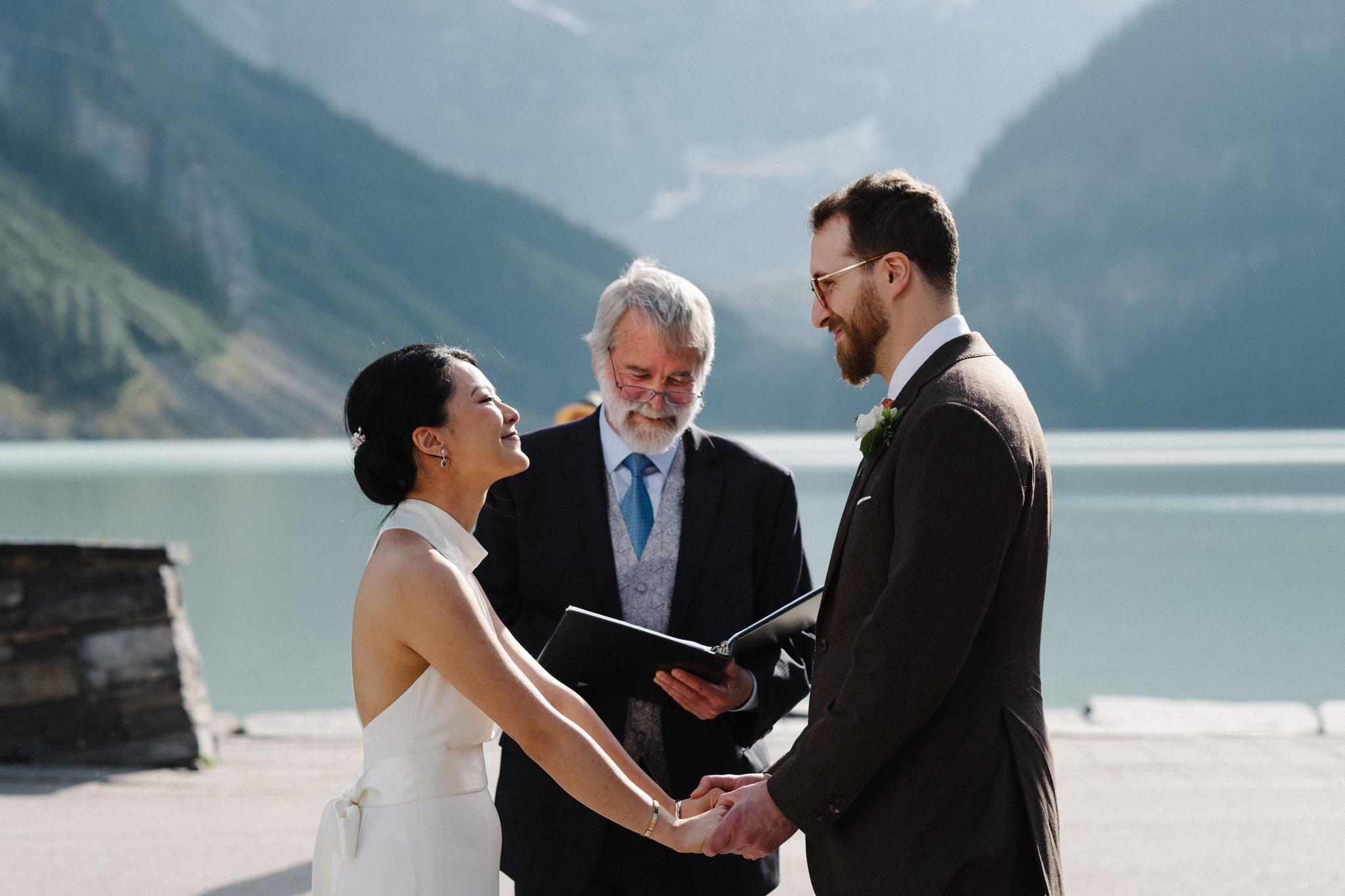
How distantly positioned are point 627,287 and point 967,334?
105cm

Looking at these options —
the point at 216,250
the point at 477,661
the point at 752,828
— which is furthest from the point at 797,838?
the point at 216,250

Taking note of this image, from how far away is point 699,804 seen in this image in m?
2.71

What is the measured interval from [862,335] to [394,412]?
828mm

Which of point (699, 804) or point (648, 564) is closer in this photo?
point (699, 804)

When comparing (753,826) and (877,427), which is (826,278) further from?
(753,826)

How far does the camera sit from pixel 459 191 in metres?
174

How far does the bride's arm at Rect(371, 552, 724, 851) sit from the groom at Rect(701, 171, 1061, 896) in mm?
300

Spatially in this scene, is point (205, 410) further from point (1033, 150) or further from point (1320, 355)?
point (1320, 355)

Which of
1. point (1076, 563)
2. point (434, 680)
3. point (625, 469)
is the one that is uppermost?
point (625, 469)

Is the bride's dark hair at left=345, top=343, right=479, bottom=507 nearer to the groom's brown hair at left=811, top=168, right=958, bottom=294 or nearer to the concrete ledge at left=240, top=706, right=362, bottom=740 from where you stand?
the groom's brown hair at left=811, top=168, right=958, bottom=294

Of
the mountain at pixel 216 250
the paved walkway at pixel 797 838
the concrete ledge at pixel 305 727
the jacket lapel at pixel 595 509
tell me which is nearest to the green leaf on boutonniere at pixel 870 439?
the jacket lapel at pixel 595 509

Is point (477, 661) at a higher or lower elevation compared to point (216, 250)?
lower

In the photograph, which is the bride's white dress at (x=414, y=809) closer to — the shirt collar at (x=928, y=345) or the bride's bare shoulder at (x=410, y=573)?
the bride's bare shoulder at (x=410, y=573)

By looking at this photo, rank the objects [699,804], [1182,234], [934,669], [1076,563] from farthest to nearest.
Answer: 1. [1182,234]
2. [1076,563]
3. [699,804]
4. [934,669]
